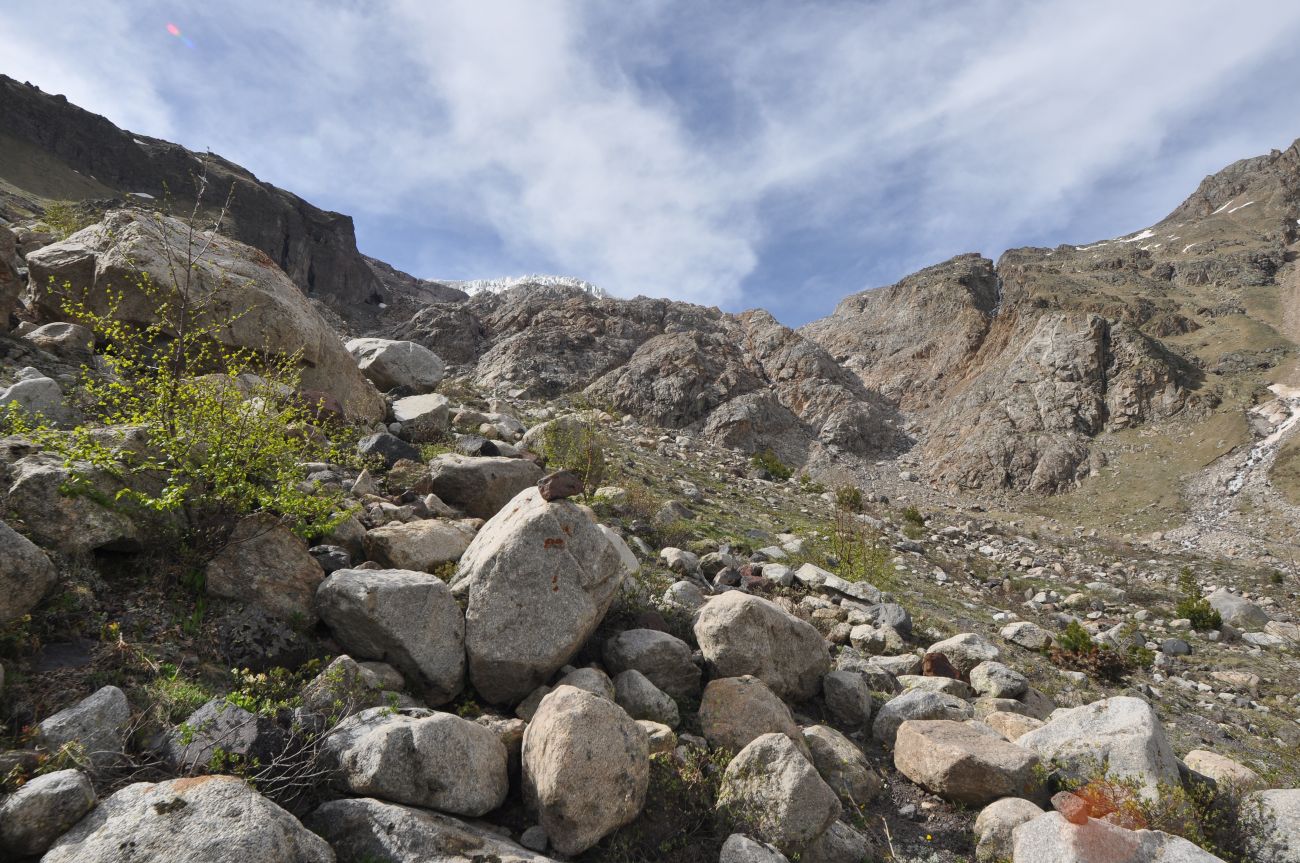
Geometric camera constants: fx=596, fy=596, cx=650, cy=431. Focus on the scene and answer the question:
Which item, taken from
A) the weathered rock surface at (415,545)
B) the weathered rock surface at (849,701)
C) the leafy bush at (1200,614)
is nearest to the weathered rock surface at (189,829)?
the weathered rock surface at (415,545)

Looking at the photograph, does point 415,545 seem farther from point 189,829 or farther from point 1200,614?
point 1200,614

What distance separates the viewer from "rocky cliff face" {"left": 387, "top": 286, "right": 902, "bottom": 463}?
4453cm

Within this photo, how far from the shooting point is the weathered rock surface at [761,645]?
23.0 feet

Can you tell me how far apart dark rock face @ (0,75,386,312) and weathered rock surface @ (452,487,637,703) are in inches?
3220

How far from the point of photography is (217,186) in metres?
91.9

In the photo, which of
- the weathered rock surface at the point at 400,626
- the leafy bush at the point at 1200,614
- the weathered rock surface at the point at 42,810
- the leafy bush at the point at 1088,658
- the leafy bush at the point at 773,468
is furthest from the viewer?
the leafy bush at the point at 773,468

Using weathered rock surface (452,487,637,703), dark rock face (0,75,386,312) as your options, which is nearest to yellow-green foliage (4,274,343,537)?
weathered rock surface (452,487,637,703)

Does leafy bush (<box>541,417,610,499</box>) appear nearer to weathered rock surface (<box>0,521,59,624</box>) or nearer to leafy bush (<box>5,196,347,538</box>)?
leafy bush (<box>5,196,347,538</box>)

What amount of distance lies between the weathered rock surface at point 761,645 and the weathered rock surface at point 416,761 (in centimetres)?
317

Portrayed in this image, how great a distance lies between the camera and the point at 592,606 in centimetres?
634

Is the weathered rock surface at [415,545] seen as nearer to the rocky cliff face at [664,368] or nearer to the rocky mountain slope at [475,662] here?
the rocky mountain slope at [475,662]

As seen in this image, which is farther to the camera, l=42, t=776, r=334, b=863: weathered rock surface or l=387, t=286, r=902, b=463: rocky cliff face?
l=387, t=286, r=902, b=463: rocky cliff face

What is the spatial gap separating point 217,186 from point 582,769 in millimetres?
116942

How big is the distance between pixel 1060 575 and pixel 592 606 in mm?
21718
